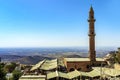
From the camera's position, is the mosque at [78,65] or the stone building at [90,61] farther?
the stone building at [90,61]

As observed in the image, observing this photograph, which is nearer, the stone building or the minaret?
the stone building

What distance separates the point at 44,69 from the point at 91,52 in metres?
10.2

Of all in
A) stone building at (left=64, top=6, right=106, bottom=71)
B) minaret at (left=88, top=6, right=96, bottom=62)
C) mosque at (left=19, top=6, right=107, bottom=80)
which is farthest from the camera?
minaret at (left=88, top=6, right=96, bottom=62)

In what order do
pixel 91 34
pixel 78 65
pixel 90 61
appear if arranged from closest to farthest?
pixel 78 65 < pixel 90 61 < pixel 91 34

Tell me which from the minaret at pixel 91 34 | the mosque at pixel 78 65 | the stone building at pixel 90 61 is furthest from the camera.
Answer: the minaret at pixel 91 34

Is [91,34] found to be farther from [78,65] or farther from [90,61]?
[78,65]

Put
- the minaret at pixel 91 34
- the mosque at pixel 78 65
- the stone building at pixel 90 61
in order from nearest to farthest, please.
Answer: the mosque at pixel 78 65 → the stone building at pixel 90 61 → the minaret at pixel 91 34

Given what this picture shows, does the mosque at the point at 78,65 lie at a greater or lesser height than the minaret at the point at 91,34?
lesser

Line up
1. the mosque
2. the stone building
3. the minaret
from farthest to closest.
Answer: the minaret < the stone building < the mosque

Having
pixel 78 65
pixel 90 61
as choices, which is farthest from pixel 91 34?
pixel 78 65

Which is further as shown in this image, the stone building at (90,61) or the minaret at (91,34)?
the minaret at (91,34)

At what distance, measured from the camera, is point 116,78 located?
94.0 ft

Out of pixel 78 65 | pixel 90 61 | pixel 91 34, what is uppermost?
pixel 91 34

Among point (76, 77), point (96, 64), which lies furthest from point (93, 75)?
point (96, 64)
